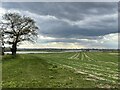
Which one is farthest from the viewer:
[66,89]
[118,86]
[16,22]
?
[16,22]

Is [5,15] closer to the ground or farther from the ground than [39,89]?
farther from the ground

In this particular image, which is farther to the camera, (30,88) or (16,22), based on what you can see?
(16,22)

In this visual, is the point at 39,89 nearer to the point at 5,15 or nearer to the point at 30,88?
the point at 30,88

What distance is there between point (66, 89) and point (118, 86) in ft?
14.0

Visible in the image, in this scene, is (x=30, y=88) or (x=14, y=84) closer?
(x=30, y=88)

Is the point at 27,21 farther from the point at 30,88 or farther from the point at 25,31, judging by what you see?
the point at 30,88

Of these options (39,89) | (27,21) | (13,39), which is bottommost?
(39,89)

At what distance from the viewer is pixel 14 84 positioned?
22.9m

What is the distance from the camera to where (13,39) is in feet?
248

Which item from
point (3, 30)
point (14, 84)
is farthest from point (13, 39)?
point (14, 84)

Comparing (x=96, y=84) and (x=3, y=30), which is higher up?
(x=3, y=30)

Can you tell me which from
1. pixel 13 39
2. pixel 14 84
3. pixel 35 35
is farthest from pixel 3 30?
pixel 14 84

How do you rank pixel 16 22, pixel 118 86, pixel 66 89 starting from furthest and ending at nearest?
pixel 16 22 < pixel 118 86 < pixel 66 89

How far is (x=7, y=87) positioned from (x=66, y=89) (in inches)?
173
